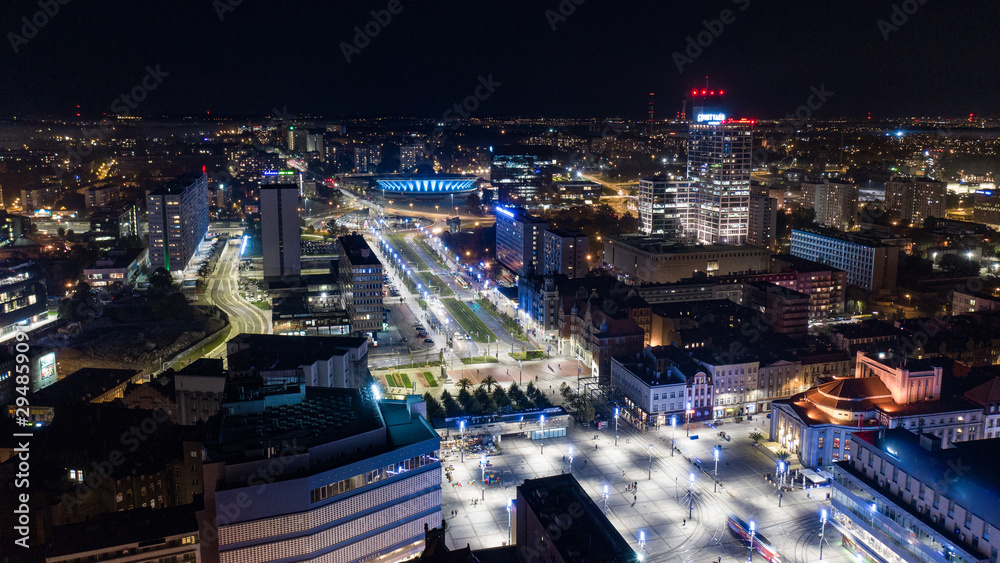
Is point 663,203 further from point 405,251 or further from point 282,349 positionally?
point 282,349

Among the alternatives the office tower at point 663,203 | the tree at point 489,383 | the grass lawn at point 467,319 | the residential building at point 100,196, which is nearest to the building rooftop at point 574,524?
the tree at point 489,383

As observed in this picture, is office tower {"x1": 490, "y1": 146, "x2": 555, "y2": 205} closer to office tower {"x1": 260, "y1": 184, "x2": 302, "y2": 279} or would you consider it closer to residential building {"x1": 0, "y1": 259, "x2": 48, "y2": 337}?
office tower {"x1": 260, "y1": 184, "x2": 302, "y2": 279}

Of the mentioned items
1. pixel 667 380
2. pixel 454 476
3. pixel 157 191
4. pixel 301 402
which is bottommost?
pixel 454 476

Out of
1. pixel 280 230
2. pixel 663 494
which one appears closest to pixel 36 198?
pixel 280 230

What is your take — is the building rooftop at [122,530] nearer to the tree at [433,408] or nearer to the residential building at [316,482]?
the residential building at [316,482]

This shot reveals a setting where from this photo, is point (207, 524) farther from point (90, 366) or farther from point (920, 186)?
point (920, 186)

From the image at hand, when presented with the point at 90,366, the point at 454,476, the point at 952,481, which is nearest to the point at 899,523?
the point at 952,481

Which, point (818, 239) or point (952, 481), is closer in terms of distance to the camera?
point (952, 481)

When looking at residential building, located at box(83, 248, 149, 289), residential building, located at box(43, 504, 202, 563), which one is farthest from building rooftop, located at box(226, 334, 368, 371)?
residential building, located at box(83, 248, 149, 289)
